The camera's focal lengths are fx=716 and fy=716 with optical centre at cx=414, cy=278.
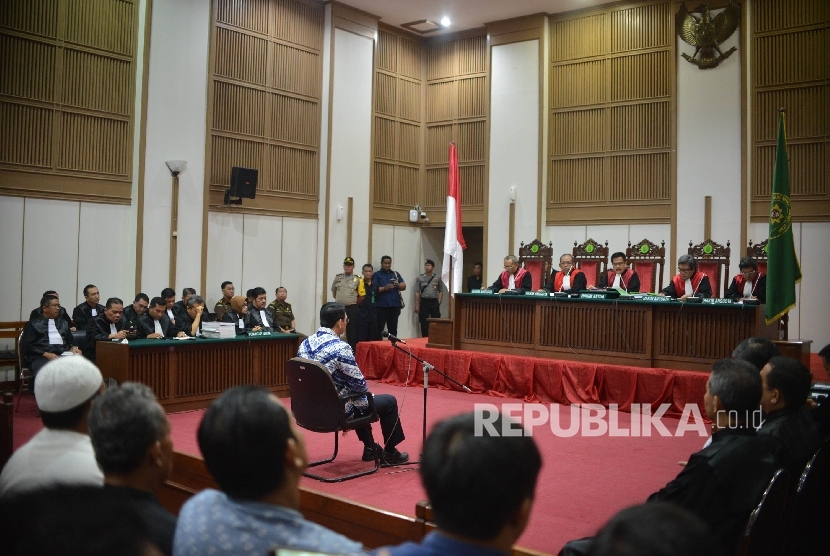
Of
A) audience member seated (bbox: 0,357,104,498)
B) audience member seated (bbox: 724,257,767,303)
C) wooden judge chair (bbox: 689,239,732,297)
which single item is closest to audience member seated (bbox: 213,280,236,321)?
wooden judge chair (bbox: 689,239,732,297)

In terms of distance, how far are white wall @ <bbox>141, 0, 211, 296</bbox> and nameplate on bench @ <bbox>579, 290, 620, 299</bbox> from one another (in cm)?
498

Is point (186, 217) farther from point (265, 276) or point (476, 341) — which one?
point (476, 341)

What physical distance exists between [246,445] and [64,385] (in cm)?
88

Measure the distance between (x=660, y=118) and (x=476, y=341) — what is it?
463cm

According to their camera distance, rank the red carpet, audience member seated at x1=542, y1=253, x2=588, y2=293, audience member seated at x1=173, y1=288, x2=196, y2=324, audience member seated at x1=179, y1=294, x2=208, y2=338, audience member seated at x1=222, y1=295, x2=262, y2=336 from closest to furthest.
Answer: the red carpet < audience member seated at x1=179, y1=294, x2=208, y2=338 < audience member seated at x1=222, y1=295, x2=262, y2=336 < audience member seated at x1=542, y1=253, x2=588, y2=293 < audience member seated at x1=173, y1=288, x2=196, y2=324

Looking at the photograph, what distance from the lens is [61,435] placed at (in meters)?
1.96

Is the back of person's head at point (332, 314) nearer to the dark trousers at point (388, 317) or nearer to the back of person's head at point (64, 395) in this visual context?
the back of person's head at point (64, 395)

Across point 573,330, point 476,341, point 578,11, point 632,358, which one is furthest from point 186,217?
point 578,11

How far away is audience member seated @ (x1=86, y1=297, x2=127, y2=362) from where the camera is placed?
22.0 ft

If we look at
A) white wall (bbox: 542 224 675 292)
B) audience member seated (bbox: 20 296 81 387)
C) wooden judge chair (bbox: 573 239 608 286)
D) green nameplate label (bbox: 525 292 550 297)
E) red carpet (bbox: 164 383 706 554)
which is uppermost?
white wall (bbox: 542 224 675 292)

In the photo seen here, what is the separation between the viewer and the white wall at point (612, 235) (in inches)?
396

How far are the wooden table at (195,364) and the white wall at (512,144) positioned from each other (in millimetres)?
4961

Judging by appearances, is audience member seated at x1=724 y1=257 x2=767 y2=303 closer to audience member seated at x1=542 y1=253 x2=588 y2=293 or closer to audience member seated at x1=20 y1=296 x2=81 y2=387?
audience member seated at x1=542 y1=253 x2=588 y2=293

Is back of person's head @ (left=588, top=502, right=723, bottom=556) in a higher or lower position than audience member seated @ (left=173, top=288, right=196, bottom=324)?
lower
